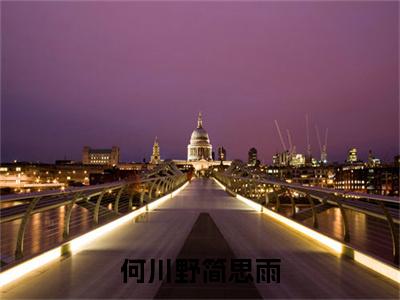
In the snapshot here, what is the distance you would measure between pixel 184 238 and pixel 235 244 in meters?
1.09

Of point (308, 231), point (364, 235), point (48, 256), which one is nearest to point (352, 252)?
point (308, 231)

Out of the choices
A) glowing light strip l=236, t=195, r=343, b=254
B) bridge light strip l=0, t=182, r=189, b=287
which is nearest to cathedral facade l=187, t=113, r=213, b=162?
glowing light strip l=236, t=195, r=343, b=254

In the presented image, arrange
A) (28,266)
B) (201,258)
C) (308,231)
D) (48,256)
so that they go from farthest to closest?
(308,231), (201,258), (48,256), (28,266)

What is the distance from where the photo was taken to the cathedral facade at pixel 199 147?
188m

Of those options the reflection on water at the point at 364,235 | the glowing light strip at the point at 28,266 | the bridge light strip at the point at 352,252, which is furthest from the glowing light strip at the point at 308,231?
the glowing light strip at the point at 28,266

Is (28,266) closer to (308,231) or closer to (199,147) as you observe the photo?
(308,231)

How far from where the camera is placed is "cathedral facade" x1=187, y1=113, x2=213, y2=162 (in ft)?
618

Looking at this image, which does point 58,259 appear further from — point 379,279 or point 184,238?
point 379,279

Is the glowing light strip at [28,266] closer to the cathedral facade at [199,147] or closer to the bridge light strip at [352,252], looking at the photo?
the bridge light strip at [352,252]

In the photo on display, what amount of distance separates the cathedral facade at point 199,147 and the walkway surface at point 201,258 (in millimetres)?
176575

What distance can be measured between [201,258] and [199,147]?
182 metres

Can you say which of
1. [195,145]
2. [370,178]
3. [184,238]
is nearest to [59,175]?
[195,145]

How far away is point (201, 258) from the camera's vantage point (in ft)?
21.8

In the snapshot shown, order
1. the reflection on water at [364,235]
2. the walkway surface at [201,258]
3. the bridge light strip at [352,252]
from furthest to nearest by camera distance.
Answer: the reflection on water at [364,235], the bridge light strip at [352,252], the walkway surface at [201,258]
